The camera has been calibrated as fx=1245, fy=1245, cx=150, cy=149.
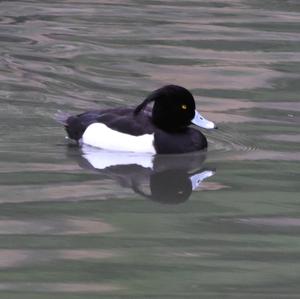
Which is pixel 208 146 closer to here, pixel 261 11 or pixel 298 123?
pixel 298 123

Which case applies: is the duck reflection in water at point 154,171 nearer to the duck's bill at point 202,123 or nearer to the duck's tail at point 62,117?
the duck's bill at point 202,123

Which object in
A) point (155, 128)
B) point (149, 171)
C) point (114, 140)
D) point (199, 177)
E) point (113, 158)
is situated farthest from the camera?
point (155, 128)

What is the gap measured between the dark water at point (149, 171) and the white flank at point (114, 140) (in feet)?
0.71

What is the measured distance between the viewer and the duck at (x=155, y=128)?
10500 millimetres

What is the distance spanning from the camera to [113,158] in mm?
10312

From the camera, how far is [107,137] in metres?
10.6

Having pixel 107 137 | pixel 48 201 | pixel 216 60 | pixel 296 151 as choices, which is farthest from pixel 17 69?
pixel 48 201

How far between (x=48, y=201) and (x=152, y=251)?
1.44m

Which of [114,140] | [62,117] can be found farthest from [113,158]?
[62,117]

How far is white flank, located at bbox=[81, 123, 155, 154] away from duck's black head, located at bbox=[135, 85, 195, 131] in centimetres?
24

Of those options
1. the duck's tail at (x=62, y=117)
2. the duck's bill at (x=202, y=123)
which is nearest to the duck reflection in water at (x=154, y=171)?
the duck's bill at (x=202, y=123)

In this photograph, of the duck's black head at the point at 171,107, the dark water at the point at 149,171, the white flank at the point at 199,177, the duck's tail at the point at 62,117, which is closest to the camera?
the dark water at the point at 149,171

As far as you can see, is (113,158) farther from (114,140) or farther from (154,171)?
(154,171)

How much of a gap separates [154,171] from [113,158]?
510 millimetres
